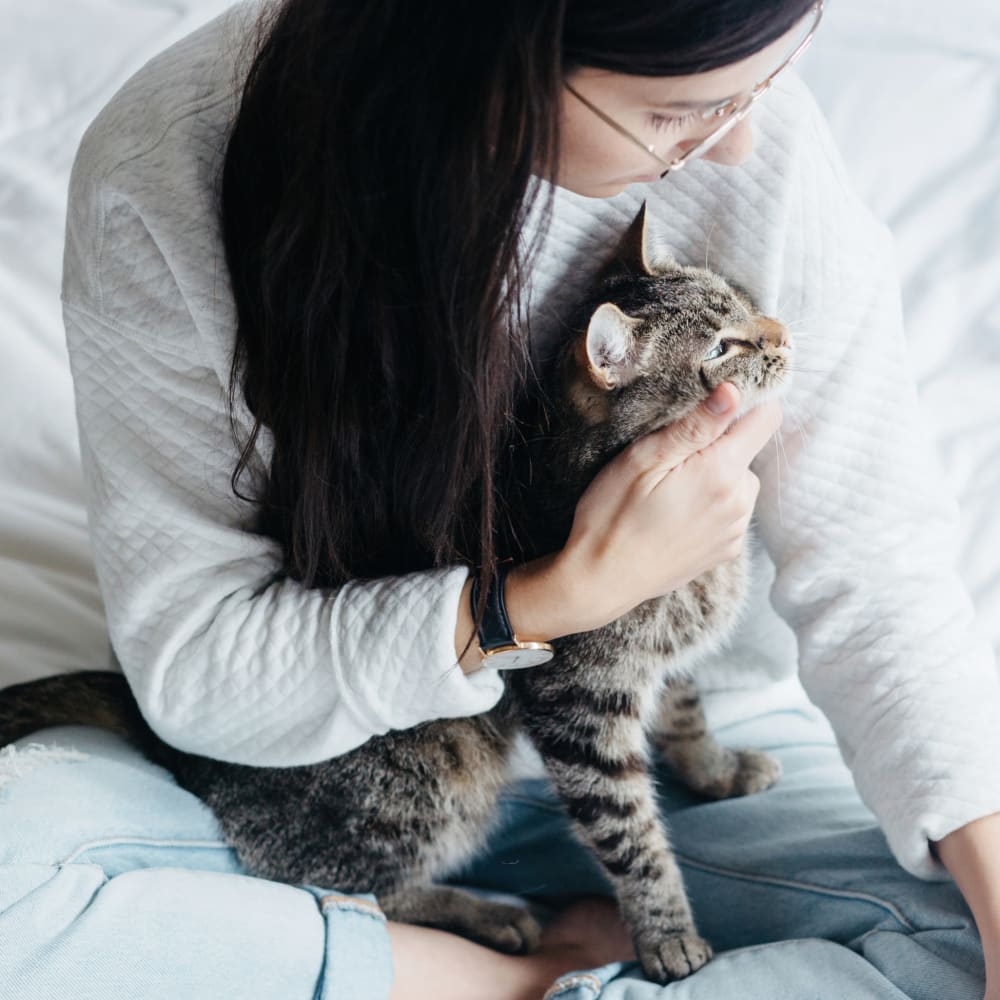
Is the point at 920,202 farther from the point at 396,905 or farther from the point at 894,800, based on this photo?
the point at 396,905

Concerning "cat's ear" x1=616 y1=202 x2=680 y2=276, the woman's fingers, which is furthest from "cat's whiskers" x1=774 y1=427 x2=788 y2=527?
"cat's ear" x1=616 y1=202 x2=680 y2=276

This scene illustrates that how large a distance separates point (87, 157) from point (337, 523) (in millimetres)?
422

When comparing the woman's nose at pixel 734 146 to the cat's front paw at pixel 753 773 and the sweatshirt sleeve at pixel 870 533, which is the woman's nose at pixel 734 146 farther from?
the cat's front paw at pixel 753 773

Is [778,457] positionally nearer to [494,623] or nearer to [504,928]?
[494,623]

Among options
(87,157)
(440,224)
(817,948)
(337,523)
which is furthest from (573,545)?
(87,157)

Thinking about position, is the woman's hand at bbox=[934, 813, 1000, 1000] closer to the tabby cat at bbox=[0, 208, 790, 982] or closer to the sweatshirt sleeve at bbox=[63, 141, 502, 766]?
the tabby cat at bbox=[0, 208, 790, 982]

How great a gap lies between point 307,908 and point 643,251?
77 centimetres

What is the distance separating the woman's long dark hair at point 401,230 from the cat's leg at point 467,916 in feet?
1.50

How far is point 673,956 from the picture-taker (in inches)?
44.6

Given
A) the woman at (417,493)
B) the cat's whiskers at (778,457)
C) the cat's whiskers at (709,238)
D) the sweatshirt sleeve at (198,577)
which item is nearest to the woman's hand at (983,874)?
the woman at (417,493)

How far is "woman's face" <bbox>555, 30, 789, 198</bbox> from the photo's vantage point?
783mm

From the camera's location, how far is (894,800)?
1.10 meters

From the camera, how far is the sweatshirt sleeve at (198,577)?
1.02m

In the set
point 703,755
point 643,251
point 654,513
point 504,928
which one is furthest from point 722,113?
point 504,928
